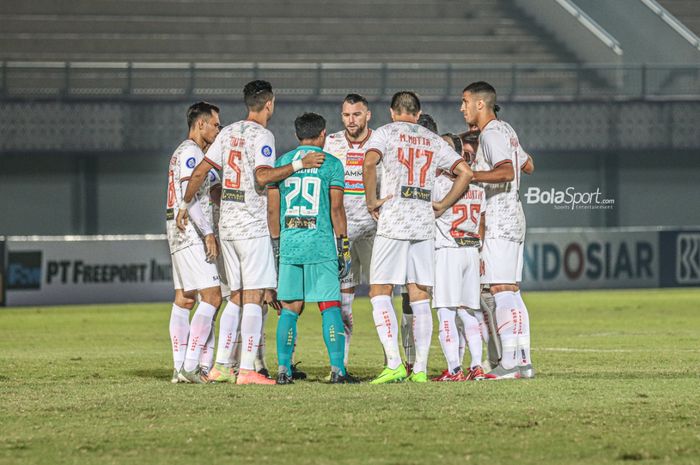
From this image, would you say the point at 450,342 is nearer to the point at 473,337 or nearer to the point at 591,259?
the point at 473,337

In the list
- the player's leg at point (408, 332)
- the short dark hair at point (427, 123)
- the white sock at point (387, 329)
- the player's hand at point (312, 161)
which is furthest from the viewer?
the player's leg at point (408, 332)

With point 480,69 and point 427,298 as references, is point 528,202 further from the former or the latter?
point 427,298

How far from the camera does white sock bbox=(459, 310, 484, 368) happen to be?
29.8ft

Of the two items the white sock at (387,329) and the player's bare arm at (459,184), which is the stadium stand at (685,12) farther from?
the white sock at (387,329)

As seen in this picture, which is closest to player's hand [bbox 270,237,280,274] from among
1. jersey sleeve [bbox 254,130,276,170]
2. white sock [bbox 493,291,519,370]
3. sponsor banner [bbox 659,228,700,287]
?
jersey sleeve [bbox 254,130,276,170]

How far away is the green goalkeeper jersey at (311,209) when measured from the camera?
28.1ft

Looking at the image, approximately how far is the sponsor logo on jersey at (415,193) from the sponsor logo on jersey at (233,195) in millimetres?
1101

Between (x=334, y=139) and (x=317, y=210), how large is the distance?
56.4 inches

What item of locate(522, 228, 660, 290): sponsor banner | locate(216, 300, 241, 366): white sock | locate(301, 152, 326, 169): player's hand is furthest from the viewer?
locate(522, 228, 660, 290): sponsor banner

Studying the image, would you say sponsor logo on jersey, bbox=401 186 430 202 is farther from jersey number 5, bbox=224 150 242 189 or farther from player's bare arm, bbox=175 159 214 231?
player's bare arm, bbox=175 159 214 231

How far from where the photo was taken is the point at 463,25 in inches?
1261

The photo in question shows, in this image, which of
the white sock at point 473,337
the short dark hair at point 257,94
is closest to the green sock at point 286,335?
the white sock at point 473,337

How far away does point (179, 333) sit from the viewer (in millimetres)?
9211

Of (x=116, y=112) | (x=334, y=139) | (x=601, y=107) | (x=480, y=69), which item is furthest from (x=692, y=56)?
(x=334, y=139)
